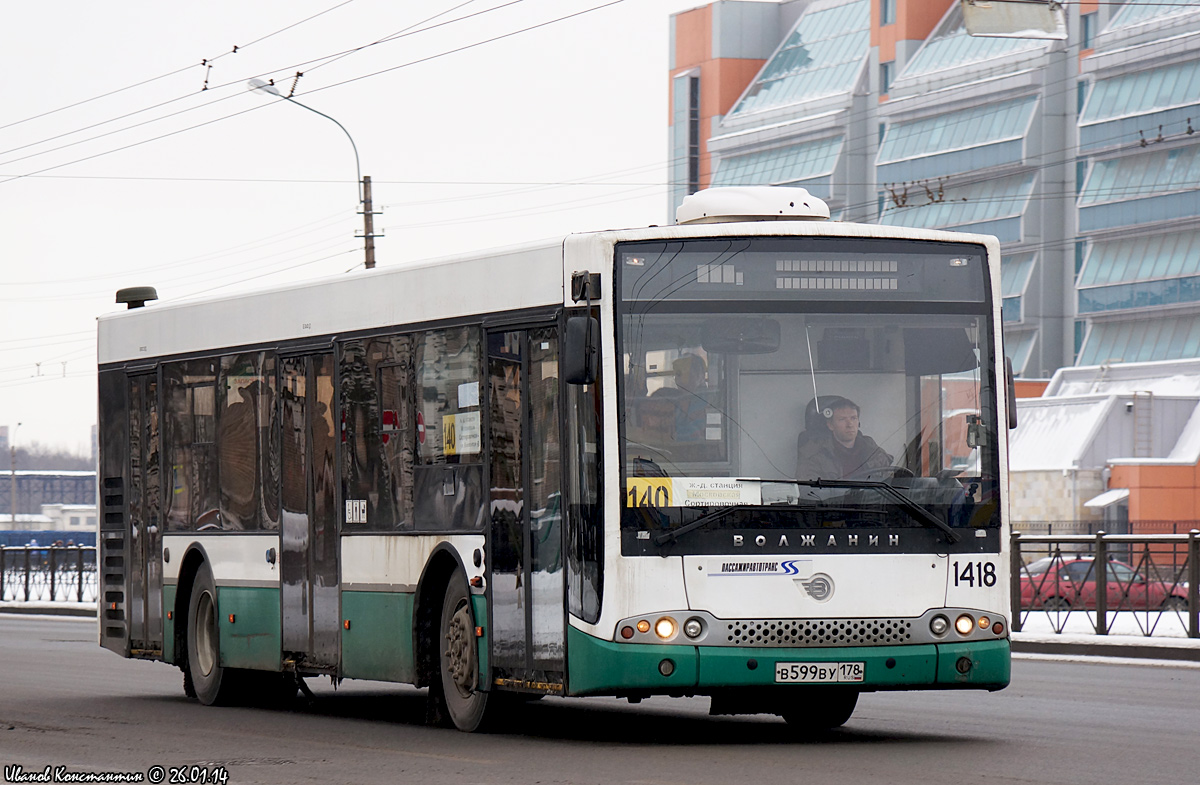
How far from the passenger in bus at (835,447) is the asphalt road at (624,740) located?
1.54 m

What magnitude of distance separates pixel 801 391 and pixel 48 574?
116 feet

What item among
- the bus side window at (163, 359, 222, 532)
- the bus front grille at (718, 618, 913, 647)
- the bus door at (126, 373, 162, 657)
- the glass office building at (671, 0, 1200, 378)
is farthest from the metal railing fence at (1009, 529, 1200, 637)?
the glass office building at (671, 0, 1200, 378)

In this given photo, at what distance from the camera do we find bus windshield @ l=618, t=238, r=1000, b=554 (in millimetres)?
11328

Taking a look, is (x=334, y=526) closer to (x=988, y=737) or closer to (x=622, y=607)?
(x=622, y=607)

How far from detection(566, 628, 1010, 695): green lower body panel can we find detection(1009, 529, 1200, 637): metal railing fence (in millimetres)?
12895

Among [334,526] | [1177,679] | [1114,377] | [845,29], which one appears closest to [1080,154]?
[1114,377]

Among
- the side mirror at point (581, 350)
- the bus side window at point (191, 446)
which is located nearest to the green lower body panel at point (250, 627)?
the bus side window at point (191, 446)

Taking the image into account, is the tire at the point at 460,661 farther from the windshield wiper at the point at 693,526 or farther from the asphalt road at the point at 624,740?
the windshield wiper at the point at 693,526

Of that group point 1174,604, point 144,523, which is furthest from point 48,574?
point 144,523

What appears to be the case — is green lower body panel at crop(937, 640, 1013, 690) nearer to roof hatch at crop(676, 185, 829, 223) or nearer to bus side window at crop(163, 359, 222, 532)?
roof hatch at crop(676, 185, 829, 223)

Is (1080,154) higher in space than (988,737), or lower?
higher

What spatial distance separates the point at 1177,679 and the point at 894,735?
6871 millimetres

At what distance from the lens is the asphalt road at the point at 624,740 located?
10.3m

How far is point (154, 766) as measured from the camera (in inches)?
425
